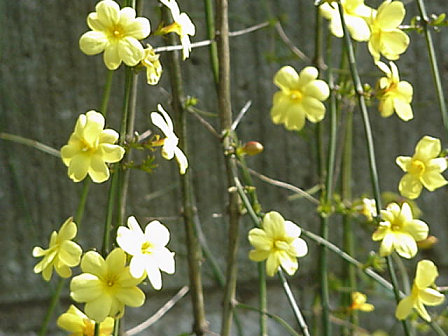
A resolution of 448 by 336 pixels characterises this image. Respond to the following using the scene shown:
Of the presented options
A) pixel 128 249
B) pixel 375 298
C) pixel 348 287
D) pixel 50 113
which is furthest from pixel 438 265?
pixel 128 249

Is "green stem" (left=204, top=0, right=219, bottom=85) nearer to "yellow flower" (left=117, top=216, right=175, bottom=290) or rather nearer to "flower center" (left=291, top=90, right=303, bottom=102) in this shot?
"flower center" (left=291, top=90, right=303, bottom=102)

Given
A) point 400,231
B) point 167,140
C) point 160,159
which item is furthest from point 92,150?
point 160,159

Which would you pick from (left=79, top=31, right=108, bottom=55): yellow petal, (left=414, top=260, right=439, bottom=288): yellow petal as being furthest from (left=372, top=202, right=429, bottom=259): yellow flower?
(left=79, top=31, right=108, bottom=55): yellow petal

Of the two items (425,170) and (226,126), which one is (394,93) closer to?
(425,170)

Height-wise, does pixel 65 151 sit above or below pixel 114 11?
below

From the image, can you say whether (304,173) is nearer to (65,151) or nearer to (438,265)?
(438,265)

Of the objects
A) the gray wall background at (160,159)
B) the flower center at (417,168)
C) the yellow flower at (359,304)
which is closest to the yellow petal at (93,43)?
the flower center at (417,168)
